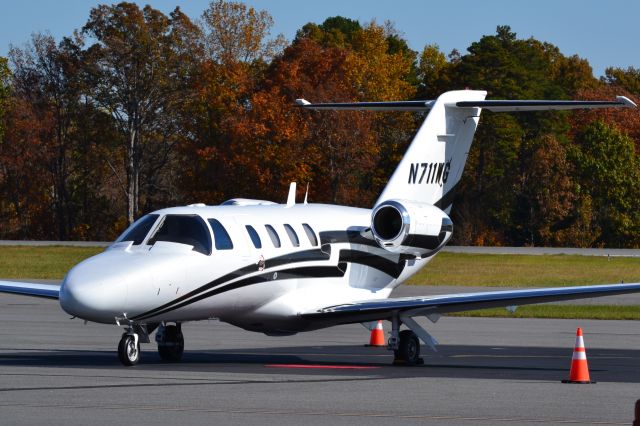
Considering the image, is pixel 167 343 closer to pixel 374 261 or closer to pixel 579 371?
pixel 374 261

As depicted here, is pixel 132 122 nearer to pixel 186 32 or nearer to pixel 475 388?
pixel 186 32

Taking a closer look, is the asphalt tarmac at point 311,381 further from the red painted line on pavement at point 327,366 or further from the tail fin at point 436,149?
the tail fin at point 436,149

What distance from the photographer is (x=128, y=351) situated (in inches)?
655

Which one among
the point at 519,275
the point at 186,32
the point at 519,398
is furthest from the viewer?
the point at 186,32

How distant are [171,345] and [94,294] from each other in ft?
8.96

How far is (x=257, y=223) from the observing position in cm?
1836

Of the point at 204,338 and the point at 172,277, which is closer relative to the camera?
the point at 172,277

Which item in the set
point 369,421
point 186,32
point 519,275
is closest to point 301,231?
point 369,421

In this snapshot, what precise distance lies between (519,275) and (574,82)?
52.4m

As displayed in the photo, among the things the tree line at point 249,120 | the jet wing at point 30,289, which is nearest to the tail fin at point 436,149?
the jet wing at point 30,289

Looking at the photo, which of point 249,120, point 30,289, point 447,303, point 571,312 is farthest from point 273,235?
point 249,120

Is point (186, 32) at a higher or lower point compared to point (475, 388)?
higher

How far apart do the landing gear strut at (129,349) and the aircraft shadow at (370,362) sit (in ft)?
0.47

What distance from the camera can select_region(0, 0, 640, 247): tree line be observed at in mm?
68062
